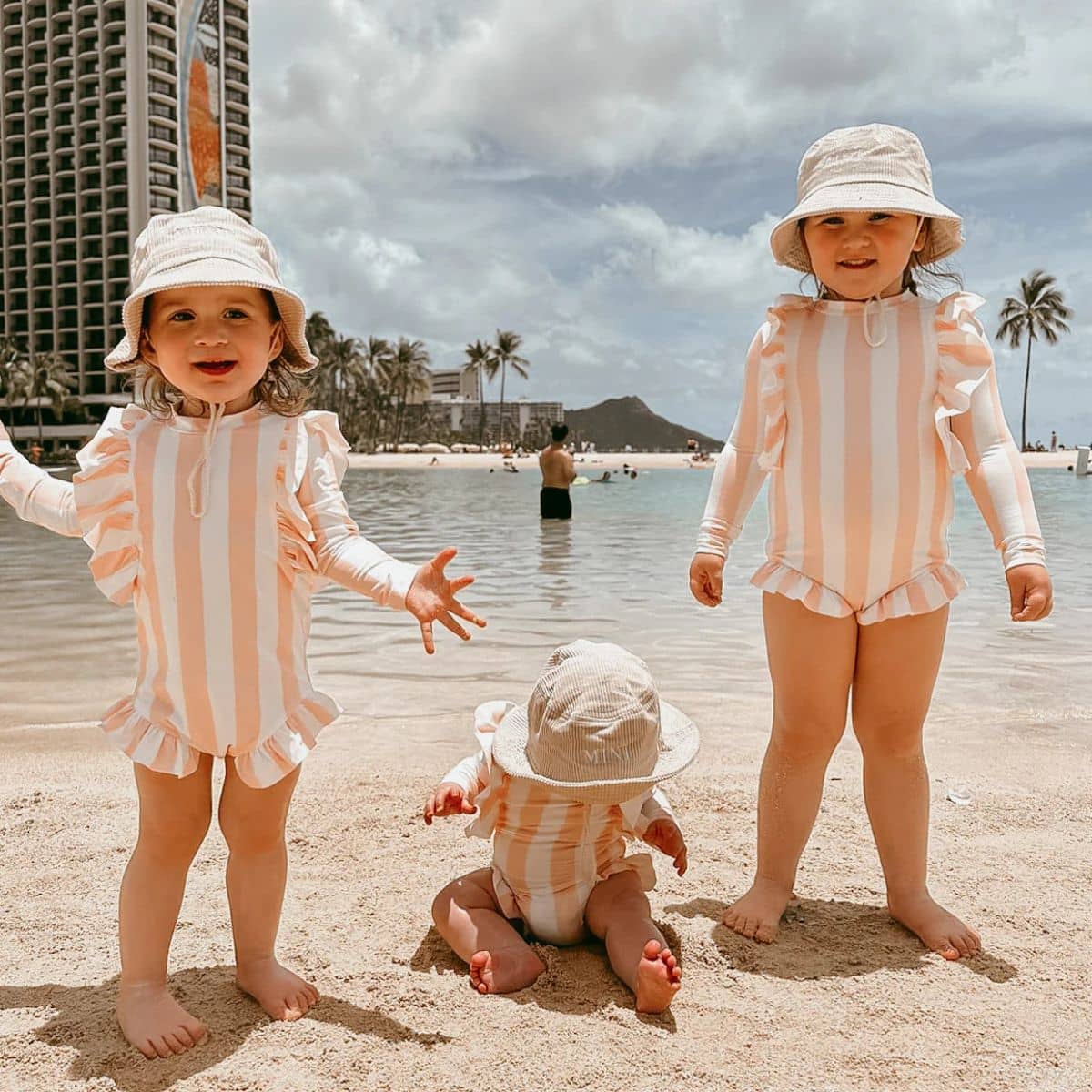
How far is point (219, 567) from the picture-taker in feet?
7.37

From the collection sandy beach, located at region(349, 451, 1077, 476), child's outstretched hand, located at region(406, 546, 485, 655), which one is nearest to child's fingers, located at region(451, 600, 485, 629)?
child's outstretched hand, located at region(406, 546, 485, 655)

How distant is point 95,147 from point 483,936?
88248mm

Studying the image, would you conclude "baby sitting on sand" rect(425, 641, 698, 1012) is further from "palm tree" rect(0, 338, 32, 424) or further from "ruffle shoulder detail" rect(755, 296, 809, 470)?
"palm tree" rect(0, 338, 32, 424)

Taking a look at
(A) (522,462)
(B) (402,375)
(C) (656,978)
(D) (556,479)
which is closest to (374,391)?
(B) (402,375)

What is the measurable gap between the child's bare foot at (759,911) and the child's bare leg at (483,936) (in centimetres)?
56

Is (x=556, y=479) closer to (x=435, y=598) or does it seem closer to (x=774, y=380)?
(x=774, y=380)

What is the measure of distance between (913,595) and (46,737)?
3909 millimetres

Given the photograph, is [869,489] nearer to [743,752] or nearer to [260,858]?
[260,858]

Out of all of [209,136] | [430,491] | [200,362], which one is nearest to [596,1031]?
[200,362]

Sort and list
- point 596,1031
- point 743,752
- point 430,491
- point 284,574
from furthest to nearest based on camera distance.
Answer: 1. point 430,491
2. point 743,752
3. point 284,574
4. point 596,1031

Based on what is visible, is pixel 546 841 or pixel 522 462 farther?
pixel 522 462

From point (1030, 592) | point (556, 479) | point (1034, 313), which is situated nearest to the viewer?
point (1030, 592)

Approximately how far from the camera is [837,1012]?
227 cm

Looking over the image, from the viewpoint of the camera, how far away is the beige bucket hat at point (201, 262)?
7.11 ft
